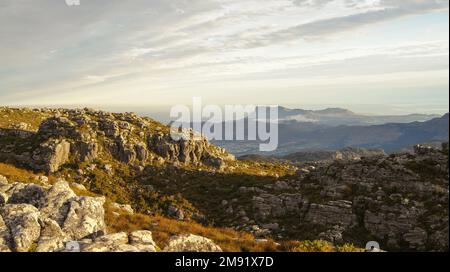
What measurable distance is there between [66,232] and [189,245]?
6.50m

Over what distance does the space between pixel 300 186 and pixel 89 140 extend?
34133mm

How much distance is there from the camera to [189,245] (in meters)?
17.8

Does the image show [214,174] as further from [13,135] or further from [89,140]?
[13,135]

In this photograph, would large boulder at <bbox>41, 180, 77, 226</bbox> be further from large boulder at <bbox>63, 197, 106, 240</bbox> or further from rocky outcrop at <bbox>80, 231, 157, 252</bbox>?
rocky outcrop at <bbox>80, 231, 157, 252</bbox>

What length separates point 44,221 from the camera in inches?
731

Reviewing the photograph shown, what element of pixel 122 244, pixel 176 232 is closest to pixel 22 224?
pixel 122 244

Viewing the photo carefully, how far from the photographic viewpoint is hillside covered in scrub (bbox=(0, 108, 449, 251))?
20422 mm

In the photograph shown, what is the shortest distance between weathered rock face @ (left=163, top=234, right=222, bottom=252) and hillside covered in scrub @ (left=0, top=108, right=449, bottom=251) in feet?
0.30

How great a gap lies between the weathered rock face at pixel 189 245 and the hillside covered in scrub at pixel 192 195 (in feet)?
0.30

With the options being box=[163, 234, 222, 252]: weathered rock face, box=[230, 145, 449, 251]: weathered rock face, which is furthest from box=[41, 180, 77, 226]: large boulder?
box=[230, 145, 449, 251]: weathered rock face

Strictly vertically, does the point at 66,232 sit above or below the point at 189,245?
above

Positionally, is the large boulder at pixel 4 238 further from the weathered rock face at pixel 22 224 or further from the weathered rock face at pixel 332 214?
the weathered rock face at pixel 332 214

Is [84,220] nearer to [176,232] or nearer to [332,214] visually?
[176,232]

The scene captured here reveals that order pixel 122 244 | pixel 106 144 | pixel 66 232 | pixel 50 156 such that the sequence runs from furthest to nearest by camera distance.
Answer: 1. pixel 106 144
2. pixel 50 156
3. pixel 66 232
4. pixel 122 244
